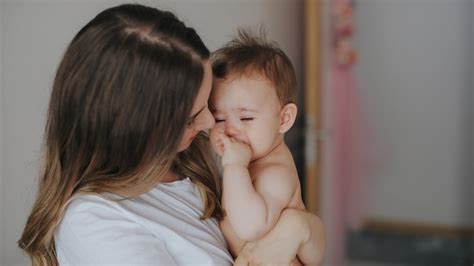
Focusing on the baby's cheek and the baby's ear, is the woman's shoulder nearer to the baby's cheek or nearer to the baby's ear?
the baby's cheek

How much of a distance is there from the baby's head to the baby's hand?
0.12 ft

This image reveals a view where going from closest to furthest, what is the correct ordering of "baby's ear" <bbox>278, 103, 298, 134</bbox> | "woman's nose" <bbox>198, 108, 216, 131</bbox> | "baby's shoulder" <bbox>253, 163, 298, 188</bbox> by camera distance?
"woman's nose" <bbox>198, 108, 216, 131</bbox> < "baby's shoulder" <bbox>253, 163, 298, 188</bbox> < "baby's ear" <bbox>278, 103, 298, 134</bbox>

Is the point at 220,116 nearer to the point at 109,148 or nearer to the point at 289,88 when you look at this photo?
the point at 289,88

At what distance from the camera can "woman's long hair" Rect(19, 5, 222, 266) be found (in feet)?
3.16

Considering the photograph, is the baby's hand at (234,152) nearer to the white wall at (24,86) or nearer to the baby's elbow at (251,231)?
the baby's elbow at (251,231)

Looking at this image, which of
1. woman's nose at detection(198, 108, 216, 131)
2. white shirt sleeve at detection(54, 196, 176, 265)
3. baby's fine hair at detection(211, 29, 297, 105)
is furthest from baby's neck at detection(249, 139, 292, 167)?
white shirt sleeve at detection(54, 196, 176, 265)

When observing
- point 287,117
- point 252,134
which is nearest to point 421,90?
point 287,117

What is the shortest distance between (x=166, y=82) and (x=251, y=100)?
28cm

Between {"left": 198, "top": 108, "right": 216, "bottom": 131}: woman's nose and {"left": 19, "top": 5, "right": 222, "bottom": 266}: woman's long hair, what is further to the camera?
{"left": 198, "top": 108, "right": 216, "bottom": 131}: woman's nose

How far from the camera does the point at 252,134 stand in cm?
123

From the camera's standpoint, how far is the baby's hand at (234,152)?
116 centimetres

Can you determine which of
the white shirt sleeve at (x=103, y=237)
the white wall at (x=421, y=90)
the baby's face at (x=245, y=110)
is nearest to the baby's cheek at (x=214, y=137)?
the baby's face at (x=245, y=110)

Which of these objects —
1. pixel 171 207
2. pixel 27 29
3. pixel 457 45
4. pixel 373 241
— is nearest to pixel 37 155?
pixel 27 29

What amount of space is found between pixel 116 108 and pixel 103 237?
0.69 feet
